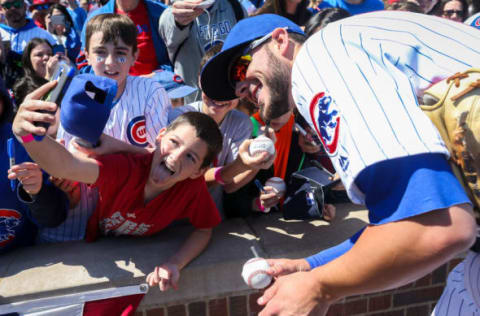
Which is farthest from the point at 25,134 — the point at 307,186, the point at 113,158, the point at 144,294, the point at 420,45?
the point at 307,186

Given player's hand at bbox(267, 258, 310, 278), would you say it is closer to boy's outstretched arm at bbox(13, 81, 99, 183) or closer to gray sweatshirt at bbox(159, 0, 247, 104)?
boy's outstretched arm at bbox(13, 81, 99, 183)

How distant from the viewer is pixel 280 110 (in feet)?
5.17

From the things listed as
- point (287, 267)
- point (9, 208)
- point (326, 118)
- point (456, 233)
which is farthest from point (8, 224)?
point (456, 233)

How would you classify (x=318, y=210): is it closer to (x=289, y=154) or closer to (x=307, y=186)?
(x=307, y=186)

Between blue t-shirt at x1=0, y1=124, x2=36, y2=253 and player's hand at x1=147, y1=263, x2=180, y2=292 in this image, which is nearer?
player's hand at x1=147, y1=263, x2=180, y2=292

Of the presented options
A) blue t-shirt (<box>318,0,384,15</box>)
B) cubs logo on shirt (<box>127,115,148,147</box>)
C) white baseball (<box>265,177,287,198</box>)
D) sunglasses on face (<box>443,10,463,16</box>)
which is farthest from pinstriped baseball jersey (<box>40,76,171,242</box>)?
sunglasses on face (<box>443,10,463,16</box>)

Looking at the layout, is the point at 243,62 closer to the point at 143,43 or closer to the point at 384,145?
the point at 384,145

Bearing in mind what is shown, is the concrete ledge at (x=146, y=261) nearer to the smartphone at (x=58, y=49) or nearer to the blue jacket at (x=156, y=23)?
the blue jacket at (x=156, y=23)

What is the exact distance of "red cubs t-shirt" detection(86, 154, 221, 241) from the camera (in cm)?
197

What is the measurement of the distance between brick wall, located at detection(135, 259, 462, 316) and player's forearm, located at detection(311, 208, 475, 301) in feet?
3.76

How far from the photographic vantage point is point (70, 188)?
80.0 inches

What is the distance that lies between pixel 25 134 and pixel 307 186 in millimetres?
1458

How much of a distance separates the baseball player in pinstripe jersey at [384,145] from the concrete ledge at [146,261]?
871mm

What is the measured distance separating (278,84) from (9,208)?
4.91 feet
